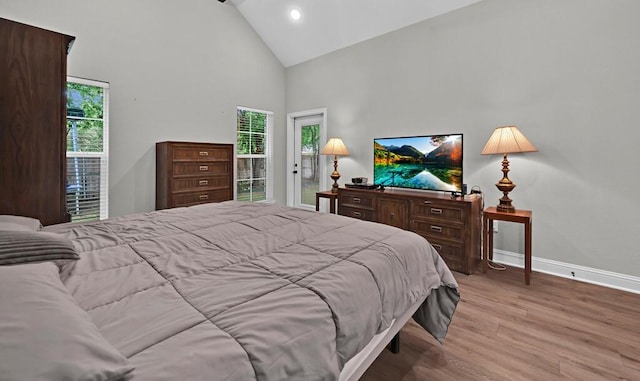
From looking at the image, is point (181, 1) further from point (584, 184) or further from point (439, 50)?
point (584, 184)

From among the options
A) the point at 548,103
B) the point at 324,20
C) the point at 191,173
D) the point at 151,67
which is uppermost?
the point at 324,20

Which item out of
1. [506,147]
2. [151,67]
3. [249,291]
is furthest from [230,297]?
[151,67]

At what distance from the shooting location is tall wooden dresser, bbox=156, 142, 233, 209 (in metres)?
3.65

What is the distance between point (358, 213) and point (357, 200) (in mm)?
174

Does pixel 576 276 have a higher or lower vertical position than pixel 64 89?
lower

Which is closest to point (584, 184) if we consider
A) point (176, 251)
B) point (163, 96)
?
point (176, 251)

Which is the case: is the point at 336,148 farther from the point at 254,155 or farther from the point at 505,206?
the point at 505,206

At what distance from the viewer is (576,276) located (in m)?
2.91

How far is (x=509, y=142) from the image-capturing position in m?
2.89

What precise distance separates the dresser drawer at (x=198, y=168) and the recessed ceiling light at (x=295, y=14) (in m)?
2.44

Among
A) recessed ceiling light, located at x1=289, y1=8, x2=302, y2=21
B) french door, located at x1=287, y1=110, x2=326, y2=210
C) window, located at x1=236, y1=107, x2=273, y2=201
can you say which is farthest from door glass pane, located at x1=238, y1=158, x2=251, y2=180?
recessed ceiling light, located at x1=289, y1=8, x2=302, y2=21

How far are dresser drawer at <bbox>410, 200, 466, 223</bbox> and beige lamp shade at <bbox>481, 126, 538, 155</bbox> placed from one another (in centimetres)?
66

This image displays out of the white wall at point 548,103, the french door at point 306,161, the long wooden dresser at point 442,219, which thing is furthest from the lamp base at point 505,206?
the french door at point 306,161

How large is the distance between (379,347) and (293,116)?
4.60 metres
